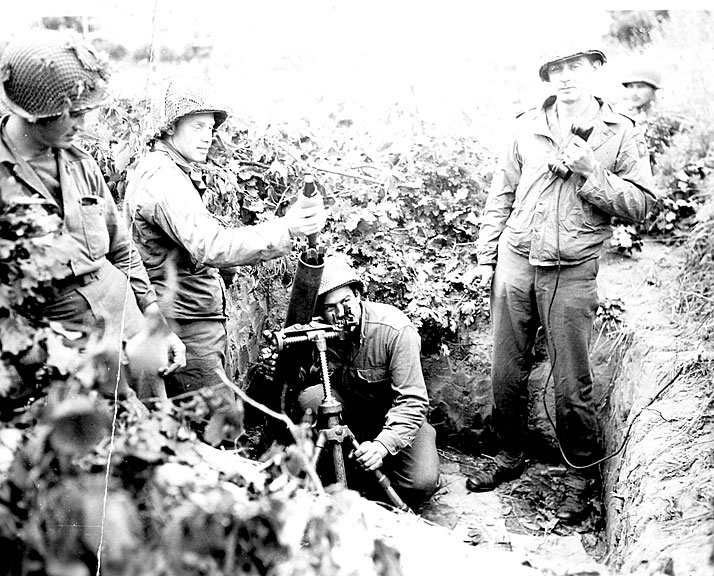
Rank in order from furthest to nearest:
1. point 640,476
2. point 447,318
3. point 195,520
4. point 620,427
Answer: point 447,318 → point 620,427 → point 640,476 → point 195,520

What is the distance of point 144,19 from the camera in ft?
11.7

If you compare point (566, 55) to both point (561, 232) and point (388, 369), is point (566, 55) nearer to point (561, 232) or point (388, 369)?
point (561, 232)

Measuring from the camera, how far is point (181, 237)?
11.7 feet

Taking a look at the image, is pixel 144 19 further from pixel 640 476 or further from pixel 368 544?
pixel 640 476

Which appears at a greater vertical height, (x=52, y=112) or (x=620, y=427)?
(x=52, y=112)

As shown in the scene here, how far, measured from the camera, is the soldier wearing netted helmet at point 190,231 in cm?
348

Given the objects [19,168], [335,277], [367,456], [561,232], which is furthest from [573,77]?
[19,168]

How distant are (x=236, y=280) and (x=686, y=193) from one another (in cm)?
314

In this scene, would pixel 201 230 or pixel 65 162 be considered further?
pixel 201 230

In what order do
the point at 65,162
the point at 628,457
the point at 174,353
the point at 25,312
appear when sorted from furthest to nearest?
the point at 628,457 → the point at 174,353 → the point at 65,162 → the point at 25,312

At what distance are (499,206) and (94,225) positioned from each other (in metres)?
2.78

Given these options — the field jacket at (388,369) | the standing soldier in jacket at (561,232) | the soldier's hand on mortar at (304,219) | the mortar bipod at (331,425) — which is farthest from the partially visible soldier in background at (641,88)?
the mortar bipod at (331,425)

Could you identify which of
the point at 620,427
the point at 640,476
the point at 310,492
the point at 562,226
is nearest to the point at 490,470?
the point at 620,427

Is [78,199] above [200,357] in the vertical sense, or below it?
above
